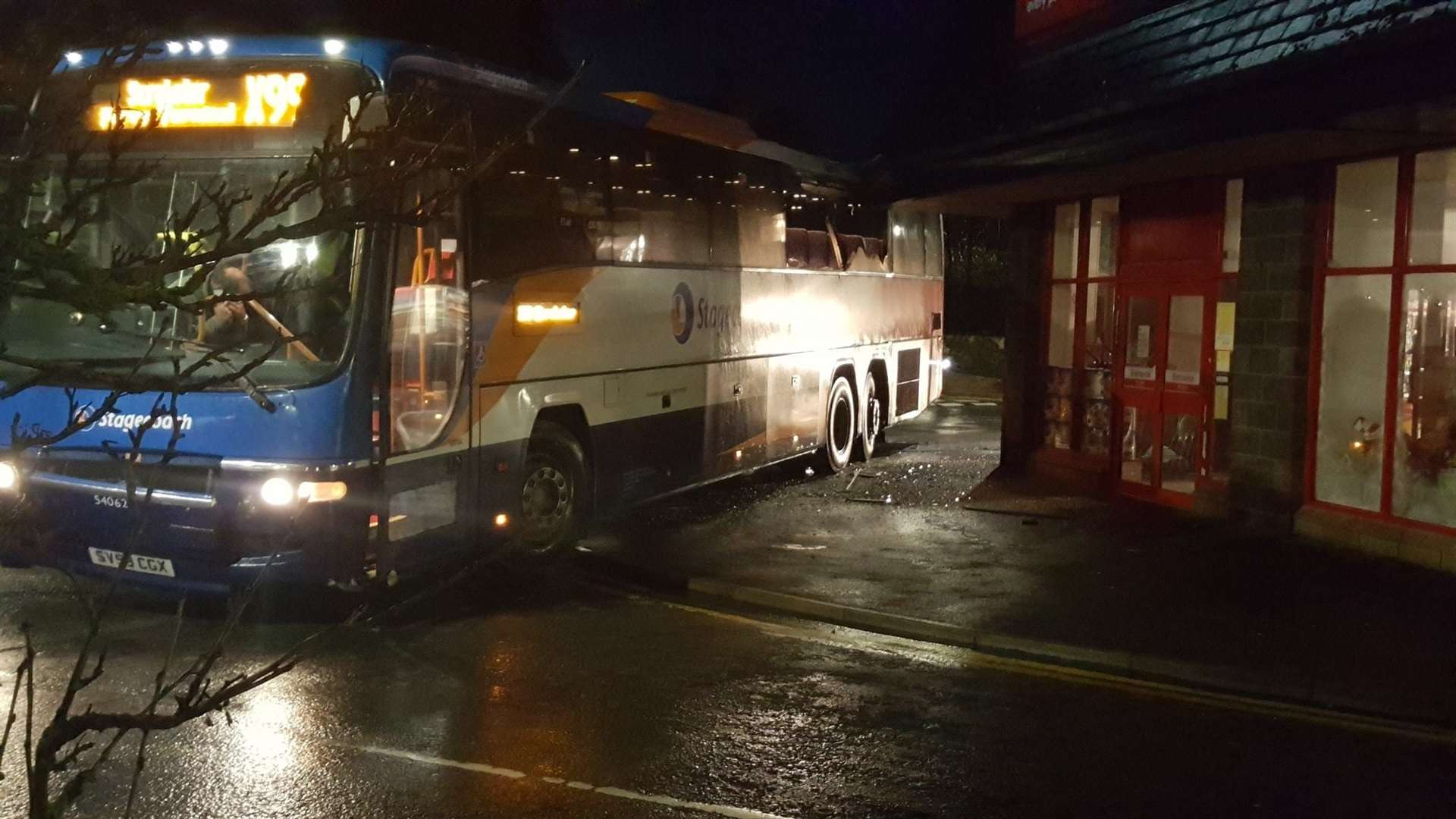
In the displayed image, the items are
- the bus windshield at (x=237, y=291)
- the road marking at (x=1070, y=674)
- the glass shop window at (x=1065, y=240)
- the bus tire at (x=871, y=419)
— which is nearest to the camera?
the road marking at (x=1070, y=674)

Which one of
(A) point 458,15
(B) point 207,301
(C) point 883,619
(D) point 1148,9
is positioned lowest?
(C) point 883,619

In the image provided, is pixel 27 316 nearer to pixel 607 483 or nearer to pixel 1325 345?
pixel 607 483

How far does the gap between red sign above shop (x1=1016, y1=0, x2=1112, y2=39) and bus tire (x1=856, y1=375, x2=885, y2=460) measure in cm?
510

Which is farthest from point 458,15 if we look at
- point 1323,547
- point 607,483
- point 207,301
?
point 207,301

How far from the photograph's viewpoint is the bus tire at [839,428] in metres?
17.1

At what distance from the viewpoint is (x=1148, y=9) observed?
44.6 ft

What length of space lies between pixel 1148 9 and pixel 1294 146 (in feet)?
11.0

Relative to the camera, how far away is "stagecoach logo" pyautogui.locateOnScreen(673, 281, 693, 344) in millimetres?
12711

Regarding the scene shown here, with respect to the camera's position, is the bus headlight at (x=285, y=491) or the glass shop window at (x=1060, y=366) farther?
the glass shop window at (x=1060, y=366)

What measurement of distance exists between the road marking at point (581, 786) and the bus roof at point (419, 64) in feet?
11.0

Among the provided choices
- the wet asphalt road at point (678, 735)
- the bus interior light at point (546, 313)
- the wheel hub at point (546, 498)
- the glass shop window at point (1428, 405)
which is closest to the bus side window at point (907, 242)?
the glass shop window at point (1428, 405)

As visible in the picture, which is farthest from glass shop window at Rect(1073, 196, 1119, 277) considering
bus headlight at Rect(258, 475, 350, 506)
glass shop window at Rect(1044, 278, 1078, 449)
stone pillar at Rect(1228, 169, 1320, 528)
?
bus headlight at Rect(258, 475, 350, 506)

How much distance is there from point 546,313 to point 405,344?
2006 mm

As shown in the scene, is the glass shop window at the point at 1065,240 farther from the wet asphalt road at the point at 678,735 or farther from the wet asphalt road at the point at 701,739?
the wet asphalt road at the point at 701,739
